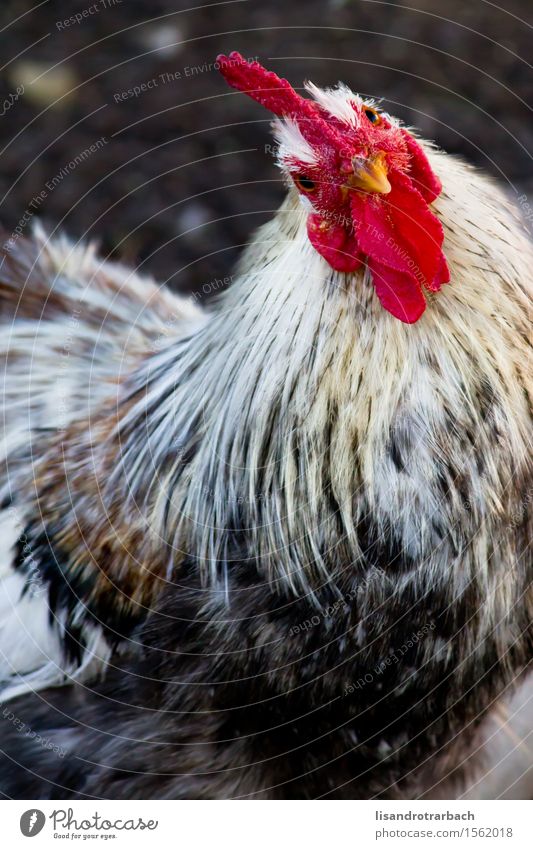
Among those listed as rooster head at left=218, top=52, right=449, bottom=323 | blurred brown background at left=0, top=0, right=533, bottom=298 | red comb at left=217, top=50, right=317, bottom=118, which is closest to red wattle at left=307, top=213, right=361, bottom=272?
rooster head at left=218, top=52, right=449, bottom=323

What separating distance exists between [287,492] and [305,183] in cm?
33

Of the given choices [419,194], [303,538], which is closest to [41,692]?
[303,538]

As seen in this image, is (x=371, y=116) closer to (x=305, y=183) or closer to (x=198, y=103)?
(x=305, y=183)

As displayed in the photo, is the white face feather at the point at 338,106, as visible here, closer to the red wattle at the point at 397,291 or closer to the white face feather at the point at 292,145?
the white face feather at the point at 292,145

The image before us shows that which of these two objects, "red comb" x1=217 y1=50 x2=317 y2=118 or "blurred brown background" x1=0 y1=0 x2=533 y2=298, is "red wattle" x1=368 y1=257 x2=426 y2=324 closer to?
"red comb" x1=217 y1=50 x2=317 y2=118

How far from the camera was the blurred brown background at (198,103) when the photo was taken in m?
1.33

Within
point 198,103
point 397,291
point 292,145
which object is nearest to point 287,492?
point 397,291

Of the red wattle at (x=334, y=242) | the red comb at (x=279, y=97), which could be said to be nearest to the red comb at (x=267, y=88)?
the red comb at (x=279, y=97)

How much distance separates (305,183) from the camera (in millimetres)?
787

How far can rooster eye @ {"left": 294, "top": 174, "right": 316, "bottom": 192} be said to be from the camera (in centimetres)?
78

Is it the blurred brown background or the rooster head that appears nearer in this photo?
the rooster head

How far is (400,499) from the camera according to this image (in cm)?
85
